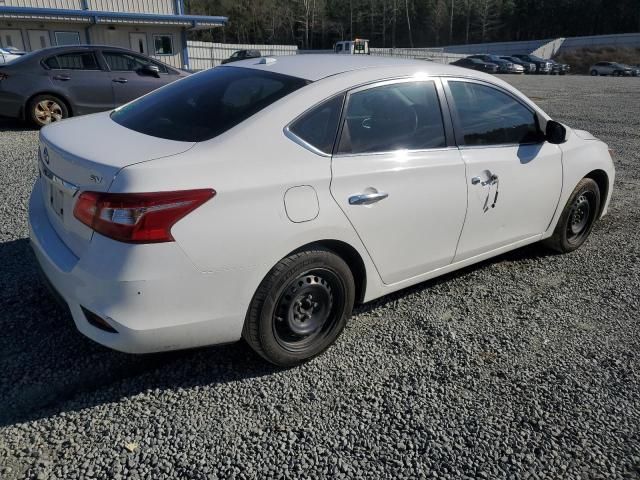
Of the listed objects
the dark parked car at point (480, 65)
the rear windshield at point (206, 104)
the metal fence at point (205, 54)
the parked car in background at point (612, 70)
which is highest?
the rear windshield at point (206, 104)

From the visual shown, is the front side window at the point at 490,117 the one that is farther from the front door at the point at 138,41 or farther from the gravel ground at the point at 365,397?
the front door at the point at 138,41

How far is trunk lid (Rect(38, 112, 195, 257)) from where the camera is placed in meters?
2.38

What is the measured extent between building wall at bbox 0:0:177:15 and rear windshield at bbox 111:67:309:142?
29.2m

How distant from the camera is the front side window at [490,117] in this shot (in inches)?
139

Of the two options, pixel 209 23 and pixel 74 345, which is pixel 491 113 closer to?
pixel 74 345

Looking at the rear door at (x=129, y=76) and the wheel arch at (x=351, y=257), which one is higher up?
the rear door at (x=129, y=76)

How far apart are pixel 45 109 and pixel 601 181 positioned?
28.9ft

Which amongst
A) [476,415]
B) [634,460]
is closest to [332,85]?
[476,415]

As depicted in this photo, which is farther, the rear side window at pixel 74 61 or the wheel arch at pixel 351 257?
the rear side window at pixel 74 61

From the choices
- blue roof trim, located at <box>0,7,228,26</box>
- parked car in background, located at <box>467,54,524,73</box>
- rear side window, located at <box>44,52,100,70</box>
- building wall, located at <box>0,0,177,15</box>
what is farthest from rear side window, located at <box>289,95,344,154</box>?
parked car in background, located at <box>467,54,524,73</box>

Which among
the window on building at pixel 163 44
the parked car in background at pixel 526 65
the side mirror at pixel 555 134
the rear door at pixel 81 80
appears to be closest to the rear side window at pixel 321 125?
the side mirror at pixel 555 134

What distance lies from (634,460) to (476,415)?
70 cm

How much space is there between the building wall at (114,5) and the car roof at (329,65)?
96.3 feet

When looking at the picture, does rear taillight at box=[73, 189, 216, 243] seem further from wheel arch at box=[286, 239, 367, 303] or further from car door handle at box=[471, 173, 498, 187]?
car door handle at box=[471, 173, 498, 187]
